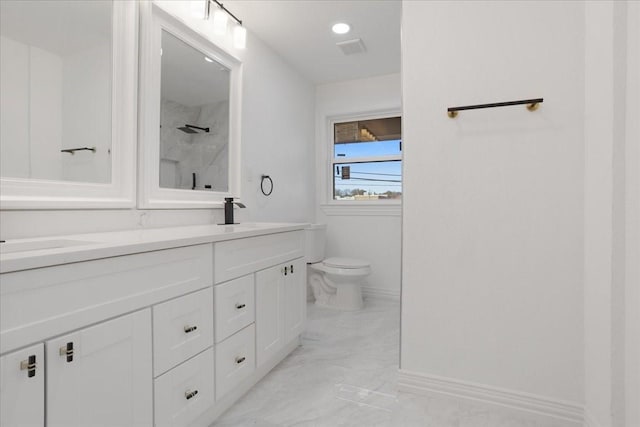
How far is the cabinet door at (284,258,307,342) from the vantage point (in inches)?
80.1

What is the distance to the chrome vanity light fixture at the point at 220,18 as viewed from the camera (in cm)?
211

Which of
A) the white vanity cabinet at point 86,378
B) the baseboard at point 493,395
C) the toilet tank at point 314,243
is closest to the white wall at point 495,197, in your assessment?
the baseboard at point 493,395

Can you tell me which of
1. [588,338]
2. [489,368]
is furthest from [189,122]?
[588,338]

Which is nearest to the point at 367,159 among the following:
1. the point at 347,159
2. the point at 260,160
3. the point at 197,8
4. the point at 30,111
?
the point at 347,159

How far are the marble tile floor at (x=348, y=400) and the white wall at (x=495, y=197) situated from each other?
0.15 metres

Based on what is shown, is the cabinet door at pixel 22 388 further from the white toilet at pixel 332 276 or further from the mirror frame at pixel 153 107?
the white toilet at pixel 332 276

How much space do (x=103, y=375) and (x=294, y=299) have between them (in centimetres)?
123

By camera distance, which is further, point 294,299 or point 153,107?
point 294,299

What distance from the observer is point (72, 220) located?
1.41 metres

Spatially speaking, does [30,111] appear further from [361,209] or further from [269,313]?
[361,209]

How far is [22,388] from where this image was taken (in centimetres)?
82

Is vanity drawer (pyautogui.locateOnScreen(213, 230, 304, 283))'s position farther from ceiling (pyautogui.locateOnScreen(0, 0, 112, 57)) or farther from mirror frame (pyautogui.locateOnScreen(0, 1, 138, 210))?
ceiling (pyautogui.locateOnScreen(0, 0, 112, 57))

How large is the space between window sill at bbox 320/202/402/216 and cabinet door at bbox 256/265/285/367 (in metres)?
1.83

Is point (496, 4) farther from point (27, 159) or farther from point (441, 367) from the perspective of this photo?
point (27, 159)
